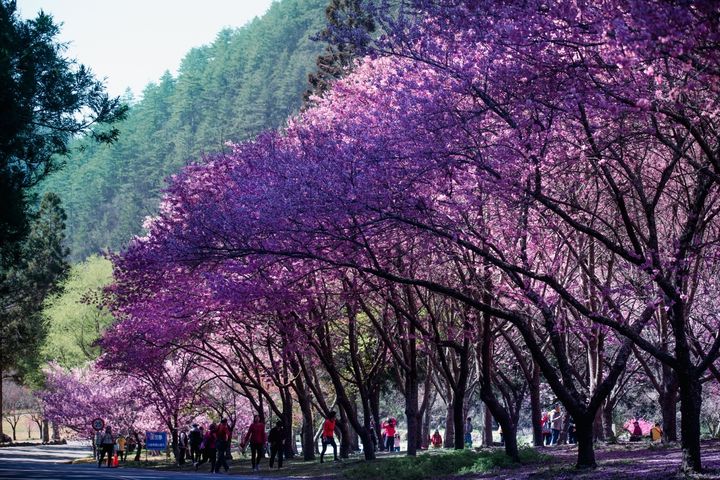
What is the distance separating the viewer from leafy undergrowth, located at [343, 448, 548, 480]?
61.7 ft

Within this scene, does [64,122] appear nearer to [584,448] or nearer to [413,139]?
[413,139]

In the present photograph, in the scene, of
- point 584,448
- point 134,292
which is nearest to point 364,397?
point 134,292

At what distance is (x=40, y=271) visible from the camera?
6931cm

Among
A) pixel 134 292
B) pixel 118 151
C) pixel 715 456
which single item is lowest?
pixel 715 456

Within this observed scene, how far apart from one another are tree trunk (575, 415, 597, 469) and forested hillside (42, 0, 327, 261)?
9427 centimetres

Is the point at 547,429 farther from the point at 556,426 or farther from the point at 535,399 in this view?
the point at 535,399

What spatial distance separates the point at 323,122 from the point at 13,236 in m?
7.97

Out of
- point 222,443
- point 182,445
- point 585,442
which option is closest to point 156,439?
point 182,445

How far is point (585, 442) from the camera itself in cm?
1639

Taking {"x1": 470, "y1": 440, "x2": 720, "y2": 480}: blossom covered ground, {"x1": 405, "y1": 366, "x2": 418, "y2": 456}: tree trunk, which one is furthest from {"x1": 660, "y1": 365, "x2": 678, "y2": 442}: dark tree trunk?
{"x1": 405, "y1": 366, "x2": 418, "y2": 456}: tree trunk

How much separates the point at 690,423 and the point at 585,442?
10.2 ft

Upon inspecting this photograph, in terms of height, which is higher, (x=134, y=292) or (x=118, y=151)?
(x=118, y=151)

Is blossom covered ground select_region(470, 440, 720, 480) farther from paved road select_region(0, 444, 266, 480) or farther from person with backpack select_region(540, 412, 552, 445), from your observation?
person with backpack select_region(540, 412, 552, 445)

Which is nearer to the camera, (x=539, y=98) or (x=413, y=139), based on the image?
(x=539, y=98)
